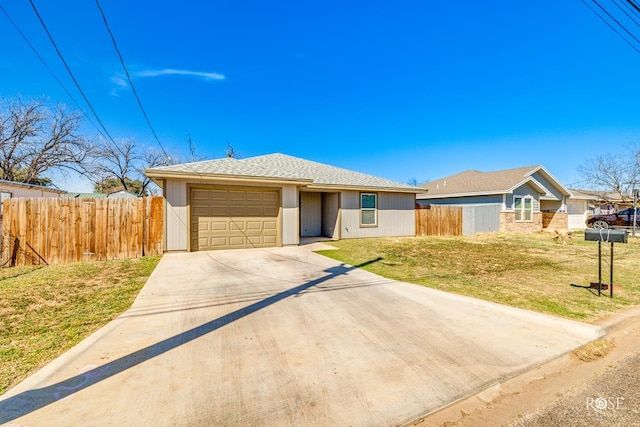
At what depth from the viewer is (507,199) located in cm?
1800

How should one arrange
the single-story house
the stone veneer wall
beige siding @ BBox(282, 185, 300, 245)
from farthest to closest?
the stone veneer wall < the single-story house < beige siding @ BBox(282, 185, 300, 245)

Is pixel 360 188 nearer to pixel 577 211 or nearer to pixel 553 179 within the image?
pixel 553 179

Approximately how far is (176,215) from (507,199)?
18.9 m

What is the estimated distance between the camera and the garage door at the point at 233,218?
9.77 meters

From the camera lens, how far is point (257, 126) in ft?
78.2

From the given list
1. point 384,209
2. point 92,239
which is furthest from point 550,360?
point 384,209

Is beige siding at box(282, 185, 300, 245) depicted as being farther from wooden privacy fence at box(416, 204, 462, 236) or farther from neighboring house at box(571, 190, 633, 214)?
neighboring house at box(571, 190, 633, 214)

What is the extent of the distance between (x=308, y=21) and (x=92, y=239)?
11.8 m

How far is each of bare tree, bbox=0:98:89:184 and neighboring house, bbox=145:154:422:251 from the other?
63.4 feet

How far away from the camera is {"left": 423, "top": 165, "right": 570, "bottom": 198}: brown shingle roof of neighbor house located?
18.0 meters

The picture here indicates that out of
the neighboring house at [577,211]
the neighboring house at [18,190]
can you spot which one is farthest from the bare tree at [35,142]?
the neighboring house at [577,211]

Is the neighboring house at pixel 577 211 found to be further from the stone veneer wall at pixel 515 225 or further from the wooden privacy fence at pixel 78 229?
the wooden privacy fence at pixel 78 229

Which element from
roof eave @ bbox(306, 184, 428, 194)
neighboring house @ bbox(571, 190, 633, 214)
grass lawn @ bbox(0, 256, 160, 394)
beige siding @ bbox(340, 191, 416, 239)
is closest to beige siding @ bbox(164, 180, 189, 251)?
grass lawn @ bbox(0, 256, 160, 394)

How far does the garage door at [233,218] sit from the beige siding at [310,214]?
12.5 feet
